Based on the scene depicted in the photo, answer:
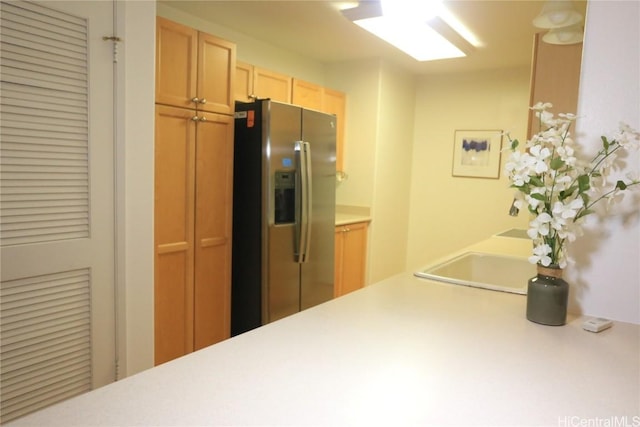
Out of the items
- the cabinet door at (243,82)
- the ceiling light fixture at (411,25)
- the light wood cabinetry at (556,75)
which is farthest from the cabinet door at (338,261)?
the light wood cabinetry at (556,75)

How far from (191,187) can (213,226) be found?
30 cm

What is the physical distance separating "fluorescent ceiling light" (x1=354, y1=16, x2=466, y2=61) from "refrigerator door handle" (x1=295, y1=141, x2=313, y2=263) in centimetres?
89

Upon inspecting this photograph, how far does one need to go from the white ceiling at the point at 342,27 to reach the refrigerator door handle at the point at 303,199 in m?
0.88

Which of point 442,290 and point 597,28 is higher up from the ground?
point 597,28

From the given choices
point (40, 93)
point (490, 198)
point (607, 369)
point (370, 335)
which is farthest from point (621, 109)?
point (490, 198)

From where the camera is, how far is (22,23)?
150 cm

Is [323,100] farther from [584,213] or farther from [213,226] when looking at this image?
[584,213]

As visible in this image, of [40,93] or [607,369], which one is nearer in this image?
[607,369]

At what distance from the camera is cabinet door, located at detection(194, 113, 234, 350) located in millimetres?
2572

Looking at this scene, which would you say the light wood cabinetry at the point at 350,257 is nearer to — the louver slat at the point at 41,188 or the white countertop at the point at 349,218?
the white countertop at the point at 349,218

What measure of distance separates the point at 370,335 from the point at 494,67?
13.0ft

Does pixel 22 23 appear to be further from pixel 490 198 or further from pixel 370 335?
pixel 490 198

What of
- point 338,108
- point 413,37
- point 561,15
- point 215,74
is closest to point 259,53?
point 338,108

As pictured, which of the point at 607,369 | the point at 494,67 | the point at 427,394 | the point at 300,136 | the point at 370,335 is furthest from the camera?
the point at 494,67
